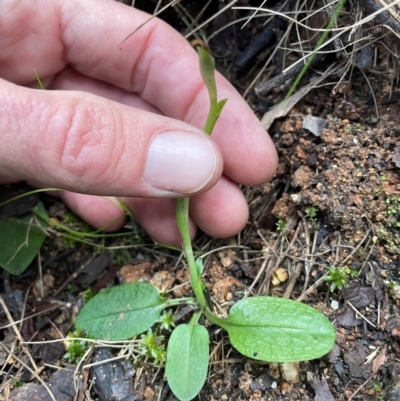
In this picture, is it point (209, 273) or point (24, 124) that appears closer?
point (24, 124)

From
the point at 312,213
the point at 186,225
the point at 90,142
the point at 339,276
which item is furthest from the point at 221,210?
the point at 90,142

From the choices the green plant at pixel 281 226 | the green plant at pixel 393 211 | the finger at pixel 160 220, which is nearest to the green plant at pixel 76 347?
the finger at pixel 160 220

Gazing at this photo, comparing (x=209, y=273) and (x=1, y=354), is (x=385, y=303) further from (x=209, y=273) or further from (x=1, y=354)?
(x=1, y=354)

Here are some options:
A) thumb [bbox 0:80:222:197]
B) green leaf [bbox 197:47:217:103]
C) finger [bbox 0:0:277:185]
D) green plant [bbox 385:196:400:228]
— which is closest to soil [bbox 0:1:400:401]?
green plant [bbox 385:196:400:228]

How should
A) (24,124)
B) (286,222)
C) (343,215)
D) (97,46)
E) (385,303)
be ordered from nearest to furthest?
(24,124), (385,303), (343,215), (286,222), (97,46)

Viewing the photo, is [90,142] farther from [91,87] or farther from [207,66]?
[91,87]

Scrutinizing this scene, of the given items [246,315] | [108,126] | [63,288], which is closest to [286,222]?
[246,315]

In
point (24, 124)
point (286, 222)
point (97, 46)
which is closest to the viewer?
point (24, 124)
